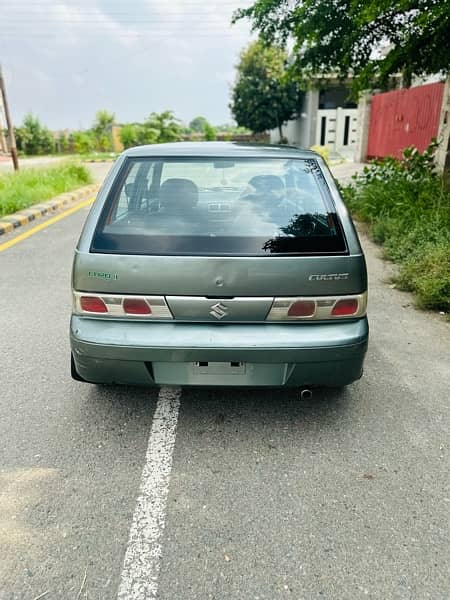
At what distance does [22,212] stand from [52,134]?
36.9 m

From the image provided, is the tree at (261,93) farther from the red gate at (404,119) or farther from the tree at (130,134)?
the red gate at (404,119)

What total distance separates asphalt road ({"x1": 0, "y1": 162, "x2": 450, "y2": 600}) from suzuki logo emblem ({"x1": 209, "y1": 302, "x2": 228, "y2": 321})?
0.71 meters

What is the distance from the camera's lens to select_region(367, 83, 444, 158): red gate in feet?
38.1

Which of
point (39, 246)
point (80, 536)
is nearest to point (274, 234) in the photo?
point (80, 536)

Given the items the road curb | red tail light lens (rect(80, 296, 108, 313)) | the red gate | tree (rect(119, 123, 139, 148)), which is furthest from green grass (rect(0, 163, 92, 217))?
tree (rect(119, 123, 139, 148))

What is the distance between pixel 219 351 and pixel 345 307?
2.33ft

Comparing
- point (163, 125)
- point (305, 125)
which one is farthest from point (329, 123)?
point (163, 125)

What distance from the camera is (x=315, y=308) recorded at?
8.30 feet

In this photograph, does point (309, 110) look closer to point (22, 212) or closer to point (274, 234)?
point (22, 212)

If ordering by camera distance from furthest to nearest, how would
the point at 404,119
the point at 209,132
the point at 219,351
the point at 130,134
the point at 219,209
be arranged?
1. the point at 209,132
2. the point at 130,134
3. the point at 404,119
4. the point at 219,209
5. the point at 219,351

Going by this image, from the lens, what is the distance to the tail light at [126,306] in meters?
2.51

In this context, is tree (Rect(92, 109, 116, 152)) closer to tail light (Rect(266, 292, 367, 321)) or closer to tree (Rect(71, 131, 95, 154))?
tree (Rect(71, 131, 95, 154))

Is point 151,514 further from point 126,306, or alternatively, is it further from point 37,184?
point 37,184

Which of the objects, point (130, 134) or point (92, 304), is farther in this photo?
point (130, 134)
